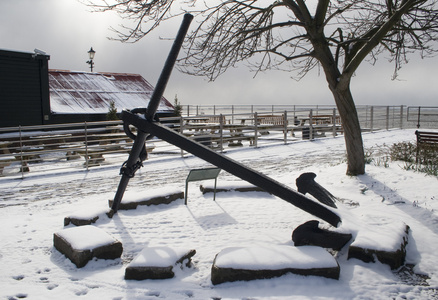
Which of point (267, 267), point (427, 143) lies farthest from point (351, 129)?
point (267, 267)

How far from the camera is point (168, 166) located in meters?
12.4

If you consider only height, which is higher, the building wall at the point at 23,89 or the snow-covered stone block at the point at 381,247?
the building wall at the point at 23,89

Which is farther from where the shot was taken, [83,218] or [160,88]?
[83,218]

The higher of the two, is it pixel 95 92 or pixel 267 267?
pixel 95 92

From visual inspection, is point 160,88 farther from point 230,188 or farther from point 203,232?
point 230,188

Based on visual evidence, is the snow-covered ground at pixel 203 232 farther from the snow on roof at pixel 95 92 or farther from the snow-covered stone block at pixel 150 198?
the snow on roof at pixel 95 92

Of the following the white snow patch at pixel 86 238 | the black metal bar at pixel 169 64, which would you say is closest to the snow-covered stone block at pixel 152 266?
the white snow patch at pixel 86 238

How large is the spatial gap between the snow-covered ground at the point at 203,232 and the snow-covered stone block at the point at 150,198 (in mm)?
104

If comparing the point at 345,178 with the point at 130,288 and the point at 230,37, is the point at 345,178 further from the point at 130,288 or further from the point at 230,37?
the point at 130,288

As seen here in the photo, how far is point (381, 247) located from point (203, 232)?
2362mm

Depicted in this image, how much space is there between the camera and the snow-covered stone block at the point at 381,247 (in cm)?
448

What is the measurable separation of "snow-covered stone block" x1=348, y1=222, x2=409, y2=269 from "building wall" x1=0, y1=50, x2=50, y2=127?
1876 centimetres

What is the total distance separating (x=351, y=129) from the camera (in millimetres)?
Result: 8492

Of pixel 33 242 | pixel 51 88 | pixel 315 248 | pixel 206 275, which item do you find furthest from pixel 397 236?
pixel 51 88
